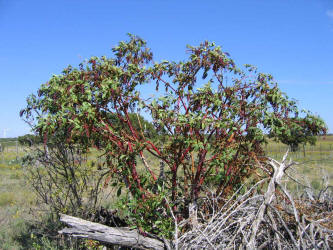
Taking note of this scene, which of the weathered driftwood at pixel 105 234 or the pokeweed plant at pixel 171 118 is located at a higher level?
the pokeweed plant at pixel 171 118

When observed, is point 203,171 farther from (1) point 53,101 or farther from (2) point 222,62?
(1) point 53,101

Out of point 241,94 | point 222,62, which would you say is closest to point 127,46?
point 222,62

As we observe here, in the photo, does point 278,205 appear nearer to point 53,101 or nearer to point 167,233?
point 167,233

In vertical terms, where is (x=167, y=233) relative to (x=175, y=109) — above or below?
below

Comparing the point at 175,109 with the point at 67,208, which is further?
the point at 67,208

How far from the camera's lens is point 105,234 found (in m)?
3.23

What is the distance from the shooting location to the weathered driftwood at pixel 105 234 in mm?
3176

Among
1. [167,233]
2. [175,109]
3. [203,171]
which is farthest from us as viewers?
[203,171]

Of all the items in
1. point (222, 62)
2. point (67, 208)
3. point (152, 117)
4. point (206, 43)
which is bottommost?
point (67, 208)

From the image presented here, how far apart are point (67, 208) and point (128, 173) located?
172 centimetres

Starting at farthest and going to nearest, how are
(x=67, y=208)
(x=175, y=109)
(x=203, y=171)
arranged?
(x=67, y=208) → (x=203, y=171) → (x=175, y=109)

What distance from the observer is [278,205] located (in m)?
3.32

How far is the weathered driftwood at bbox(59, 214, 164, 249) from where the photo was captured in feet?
10.4

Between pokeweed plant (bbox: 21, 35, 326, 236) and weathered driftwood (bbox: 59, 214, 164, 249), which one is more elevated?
pokeweed plant (bbox: 21, 35, 326, 236)
